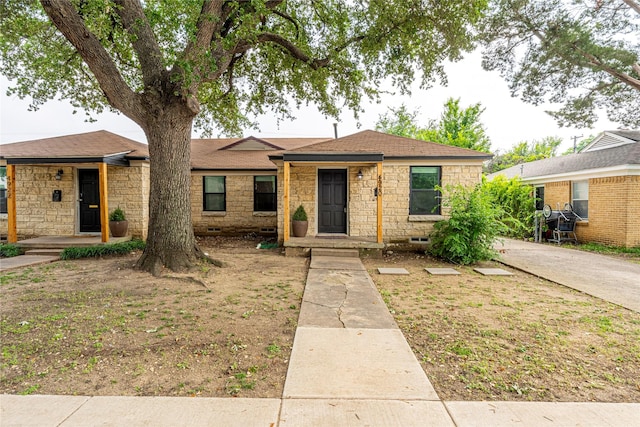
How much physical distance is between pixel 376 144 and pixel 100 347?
9013 mm

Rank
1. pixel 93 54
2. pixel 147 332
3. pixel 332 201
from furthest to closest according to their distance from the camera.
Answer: pixel 332 201 < pixel 93 54 < pixel 147 332

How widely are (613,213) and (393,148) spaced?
8230 millimetres

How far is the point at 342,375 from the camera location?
114 inches

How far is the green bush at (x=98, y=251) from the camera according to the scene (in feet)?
28.0

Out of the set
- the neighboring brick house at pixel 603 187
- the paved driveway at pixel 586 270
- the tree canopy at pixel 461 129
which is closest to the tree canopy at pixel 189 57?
the paved driveway at pixel 586 270

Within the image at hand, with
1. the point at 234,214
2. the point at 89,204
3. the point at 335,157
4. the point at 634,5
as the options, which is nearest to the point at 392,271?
the point at 335,157

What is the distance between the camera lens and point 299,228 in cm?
984

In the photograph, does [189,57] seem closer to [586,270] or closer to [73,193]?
[73,193]

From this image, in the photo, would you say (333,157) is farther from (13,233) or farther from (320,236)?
(13,233)

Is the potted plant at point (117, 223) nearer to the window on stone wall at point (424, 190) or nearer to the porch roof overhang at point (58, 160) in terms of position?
the porch roof overhang at point (58, 160)

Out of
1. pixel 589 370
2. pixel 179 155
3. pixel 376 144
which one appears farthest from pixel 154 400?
pixel 376 144

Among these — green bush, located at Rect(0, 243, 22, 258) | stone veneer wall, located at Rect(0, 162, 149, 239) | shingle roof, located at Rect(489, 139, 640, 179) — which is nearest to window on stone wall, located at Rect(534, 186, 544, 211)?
shingle roof, located at Rect(489, 139, 640, 179)

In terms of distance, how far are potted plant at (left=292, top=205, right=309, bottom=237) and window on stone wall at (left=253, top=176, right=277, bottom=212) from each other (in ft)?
9.97

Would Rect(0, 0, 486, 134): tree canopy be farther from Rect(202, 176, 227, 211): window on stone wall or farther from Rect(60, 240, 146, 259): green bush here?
Rect(60, 240, 146, 259): green bush
